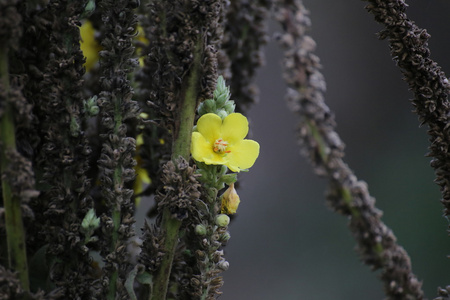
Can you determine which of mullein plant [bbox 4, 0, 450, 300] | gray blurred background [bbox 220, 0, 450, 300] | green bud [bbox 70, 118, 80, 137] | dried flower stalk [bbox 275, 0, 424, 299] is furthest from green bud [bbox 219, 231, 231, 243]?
gray blurred background [bbox 220, 0, 450, 300]

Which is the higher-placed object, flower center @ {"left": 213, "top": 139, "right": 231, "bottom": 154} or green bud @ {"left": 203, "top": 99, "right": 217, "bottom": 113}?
green bud @ {"left": 203, "top": 99, "right": 217, "bottom": 113}

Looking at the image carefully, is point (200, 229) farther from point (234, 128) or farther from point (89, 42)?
point (89, 42)

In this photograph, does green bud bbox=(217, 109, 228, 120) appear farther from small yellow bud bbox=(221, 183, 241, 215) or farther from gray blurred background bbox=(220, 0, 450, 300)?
gray blurred background bbox=(220, 0, 450, 300)

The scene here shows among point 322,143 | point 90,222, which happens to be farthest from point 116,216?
point 322,143

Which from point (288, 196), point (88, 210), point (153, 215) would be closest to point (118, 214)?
point (88, 210)

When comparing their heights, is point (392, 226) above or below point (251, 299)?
above

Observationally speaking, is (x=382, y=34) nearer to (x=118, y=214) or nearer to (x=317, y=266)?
(x=118, y=214)
